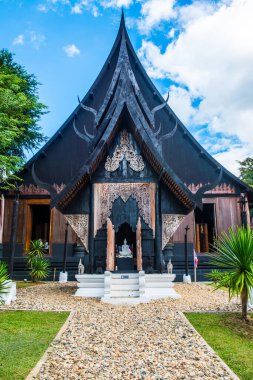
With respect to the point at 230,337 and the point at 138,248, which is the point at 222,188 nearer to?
the point at 138,248

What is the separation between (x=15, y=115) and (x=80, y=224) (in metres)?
5.59

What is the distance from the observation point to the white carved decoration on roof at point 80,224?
848cm

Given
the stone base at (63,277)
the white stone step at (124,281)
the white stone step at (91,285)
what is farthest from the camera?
the stone base at (63,277)

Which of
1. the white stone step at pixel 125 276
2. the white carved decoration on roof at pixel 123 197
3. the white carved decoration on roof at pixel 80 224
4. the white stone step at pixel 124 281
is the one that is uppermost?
the white carved decoration on roof at pixel 123 197

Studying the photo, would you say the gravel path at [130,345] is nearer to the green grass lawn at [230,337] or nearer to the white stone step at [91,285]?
the green grass lawn at [230,337]

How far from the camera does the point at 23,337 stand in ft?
14.3

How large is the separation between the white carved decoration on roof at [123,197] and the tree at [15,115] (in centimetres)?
342

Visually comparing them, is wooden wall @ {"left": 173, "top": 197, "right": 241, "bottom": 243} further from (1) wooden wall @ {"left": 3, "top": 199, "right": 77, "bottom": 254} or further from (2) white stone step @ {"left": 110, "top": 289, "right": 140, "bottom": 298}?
(2) white stone step @ {"left": 110, "top": 289, "right": 140, "bottom": 298}

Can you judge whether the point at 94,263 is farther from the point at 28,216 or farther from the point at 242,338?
the point at 28,216

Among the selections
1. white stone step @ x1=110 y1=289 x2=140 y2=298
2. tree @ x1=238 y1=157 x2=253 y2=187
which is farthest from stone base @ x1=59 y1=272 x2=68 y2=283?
tree @ x1=238 y1=157 x2=253 y2=187

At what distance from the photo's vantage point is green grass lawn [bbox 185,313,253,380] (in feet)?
11.8

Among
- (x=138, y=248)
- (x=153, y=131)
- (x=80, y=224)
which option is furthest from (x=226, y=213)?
(x=80, y=224)

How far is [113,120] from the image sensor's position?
8359 millimetres

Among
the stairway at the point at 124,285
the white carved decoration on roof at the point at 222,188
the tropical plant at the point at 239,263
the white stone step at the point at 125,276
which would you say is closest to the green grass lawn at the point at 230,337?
the tropical plant at the point at 239,263
